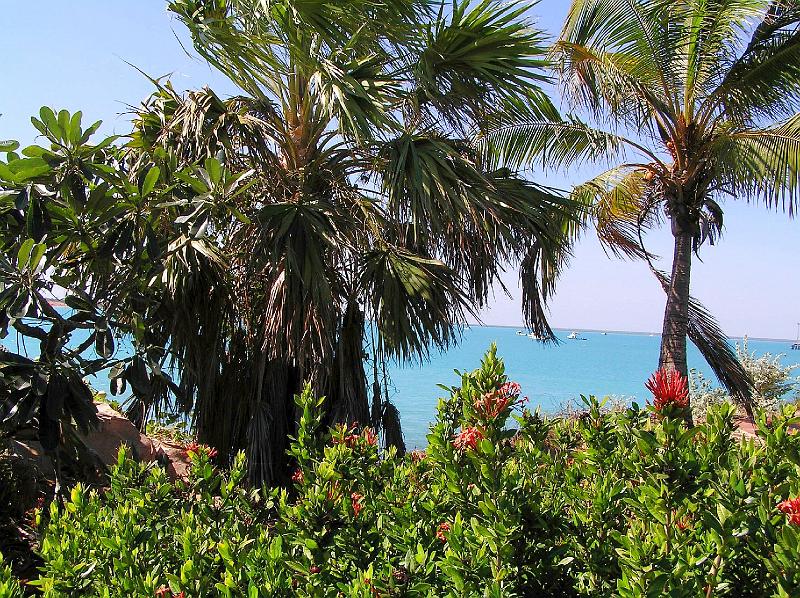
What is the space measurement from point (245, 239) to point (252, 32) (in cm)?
162

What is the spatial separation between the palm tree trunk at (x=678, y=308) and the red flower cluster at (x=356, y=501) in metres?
5.71

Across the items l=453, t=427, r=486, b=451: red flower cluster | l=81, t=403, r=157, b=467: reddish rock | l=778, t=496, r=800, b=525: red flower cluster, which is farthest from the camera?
l=81, t=403, r=157, b=467: reddish rock

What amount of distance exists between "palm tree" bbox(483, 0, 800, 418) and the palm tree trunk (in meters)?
0.01

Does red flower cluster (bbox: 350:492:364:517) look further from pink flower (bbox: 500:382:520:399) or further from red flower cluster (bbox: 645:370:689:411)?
red flower cluster (bbox: 645:370:689:411)

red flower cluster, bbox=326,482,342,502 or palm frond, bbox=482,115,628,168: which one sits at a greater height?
palm frond, bbox=482,115,628,168

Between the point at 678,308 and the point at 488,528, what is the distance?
6241mm

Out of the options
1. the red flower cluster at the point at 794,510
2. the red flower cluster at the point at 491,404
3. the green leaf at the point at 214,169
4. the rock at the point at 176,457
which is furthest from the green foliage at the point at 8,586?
the rock at the point at 176,457

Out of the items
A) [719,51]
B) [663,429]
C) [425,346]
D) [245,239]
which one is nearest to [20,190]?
[245,239]

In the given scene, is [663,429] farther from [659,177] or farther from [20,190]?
[659,177]

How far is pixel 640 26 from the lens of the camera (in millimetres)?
7016

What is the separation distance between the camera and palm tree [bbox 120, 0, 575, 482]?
180 inches

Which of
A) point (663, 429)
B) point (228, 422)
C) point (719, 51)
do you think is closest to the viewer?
point (663, 429)

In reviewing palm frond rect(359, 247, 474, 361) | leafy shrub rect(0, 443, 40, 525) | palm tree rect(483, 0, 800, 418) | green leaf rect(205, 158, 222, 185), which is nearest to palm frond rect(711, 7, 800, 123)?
palm tree rect(483, 0, 800, 418)

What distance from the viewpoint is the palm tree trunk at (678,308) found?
6.95 meters
